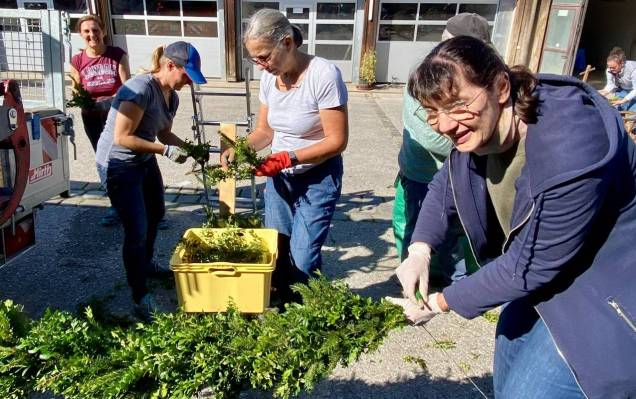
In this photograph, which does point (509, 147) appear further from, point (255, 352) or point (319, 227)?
point (319, 227)

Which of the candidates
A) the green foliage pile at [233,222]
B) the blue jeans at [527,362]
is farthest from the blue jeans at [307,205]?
the blue jeans at [527,362]

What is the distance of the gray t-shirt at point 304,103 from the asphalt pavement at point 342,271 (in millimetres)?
1365

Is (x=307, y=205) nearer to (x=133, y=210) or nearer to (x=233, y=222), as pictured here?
(x=233, y=222)

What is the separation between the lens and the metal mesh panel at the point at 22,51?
10.7 ft

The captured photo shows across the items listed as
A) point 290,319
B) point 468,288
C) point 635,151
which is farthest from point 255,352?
point 635,151

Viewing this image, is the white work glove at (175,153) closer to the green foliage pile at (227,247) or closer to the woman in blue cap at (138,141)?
the woman in blue cap at (138,141)

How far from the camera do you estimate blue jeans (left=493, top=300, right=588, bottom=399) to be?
1646 mm

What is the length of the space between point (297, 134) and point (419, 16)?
1170 cm

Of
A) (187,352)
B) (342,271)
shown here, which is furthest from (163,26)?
(187,352)

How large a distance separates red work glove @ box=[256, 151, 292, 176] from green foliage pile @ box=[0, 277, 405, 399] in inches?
40.4

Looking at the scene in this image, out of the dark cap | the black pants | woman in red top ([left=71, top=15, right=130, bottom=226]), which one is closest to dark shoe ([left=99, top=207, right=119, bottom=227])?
woman in red top ([left=71, top=15, right=130, bottom=226])

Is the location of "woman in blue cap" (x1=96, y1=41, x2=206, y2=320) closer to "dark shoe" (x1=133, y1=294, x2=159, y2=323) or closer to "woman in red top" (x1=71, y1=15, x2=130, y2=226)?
"dark shoe" (x1=133, y1=294, x2=159, y2=323)

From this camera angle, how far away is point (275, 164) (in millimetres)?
2832

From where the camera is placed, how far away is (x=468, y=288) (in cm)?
170
